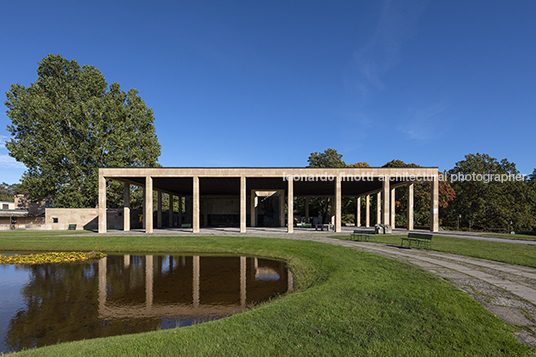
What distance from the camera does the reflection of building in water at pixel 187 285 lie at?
8.96 m

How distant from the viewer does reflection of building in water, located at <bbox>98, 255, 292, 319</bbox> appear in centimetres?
896

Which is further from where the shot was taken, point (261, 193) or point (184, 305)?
point (261, 193)

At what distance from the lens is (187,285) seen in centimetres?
1175

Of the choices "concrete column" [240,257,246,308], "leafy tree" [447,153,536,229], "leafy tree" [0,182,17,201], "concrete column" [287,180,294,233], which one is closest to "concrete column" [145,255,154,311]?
"concrete column" [240,257,246,308]

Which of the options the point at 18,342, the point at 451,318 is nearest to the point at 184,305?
the point at 18,342

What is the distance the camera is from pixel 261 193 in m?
53.0

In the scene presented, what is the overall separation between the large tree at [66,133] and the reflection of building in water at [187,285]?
28.1 m

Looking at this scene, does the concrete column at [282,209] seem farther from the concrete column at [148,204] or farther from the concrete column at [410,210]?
the concrete column at [148,204]

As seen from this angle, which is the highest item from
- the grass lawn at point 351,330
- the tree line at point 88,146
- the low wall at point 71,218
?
the tree line at point 88,146

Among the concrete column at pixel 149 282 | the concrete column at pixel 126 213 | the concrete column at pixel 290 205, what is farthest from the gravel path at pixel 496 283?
the concrete column at pixel 126 213

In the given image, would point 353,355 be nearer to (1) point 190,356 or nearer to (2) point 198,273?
(1) point 190,356

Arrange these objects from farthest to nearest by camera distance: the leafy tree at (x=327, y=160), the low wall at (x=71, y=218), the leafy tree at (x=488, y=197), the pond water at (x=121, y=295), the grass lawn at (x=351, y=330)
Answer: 1. the leafy tree at (x=327, y=160)
2. the leafy tree at (x=488, y=197)
3. the low wall at (x=71, y=218)
4. the pond water at (x=121, y=295)
5. the grass lawn at (x=351, y=330)

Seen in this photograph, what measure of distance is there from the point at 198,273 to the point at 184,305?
454cm

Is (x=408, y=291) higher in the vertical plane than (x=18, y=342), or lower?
higher
